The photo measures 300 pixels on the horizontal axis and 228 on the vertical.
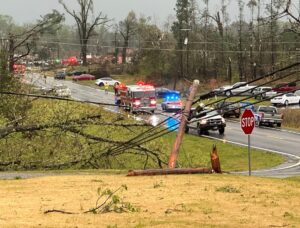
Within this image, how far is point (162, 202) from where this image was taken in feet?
26.7

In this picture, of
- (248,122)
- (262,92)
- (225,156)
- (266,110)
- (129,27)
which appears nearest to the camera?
(262,92)

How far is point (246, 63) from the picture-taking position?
72.9 m

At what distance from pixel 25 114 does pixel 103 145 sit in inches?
138

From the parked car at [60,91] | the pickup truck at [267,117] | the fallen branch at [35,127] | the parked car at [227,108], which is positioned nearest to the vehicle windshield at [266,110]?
the pickup truck at [267,117]

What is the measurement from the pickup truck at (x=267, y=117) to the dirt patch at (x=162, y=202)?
99.5 ft

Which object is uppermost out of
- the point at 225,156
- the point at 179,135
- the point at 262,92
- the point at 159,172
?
the point at 262,92

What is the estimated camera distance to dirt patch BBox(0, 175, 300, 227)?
679cm

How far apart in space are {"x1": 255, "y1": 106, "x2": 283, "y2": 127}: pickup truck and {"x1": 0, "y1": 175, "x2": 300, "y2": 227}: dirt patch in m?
30.3

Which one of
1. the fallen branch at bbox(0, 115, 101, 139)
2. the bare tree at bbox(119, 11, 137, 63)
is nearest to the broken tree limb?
the fallen branch at bbox(0, 115, 101, 139)

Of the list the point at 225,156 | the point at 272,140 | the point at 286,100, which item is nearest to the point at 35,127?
the point at 225,156

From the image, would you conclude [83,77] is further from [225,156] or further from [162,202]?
[162,202]

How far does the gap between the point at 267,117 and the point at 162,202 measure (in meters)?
34.1

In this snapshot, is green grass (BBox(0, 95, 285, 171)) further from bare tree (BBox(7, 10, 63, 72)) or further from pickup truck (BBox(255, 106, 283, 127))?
pickup truck (BBox(255, 106, 283, 127))

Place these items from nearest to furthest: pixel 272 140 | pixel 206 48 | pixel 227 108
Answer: pixel 227 108 < pixel 272 140 < pixel 206 48
